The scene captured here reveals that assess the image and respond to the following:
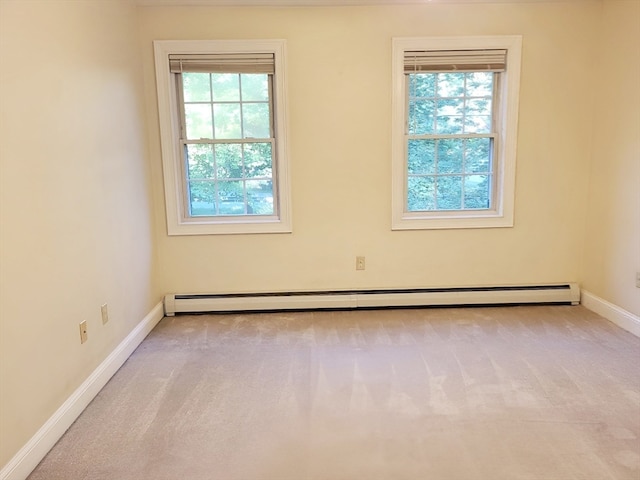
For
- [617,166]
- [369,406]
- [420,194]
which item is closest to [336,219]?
[420,194]

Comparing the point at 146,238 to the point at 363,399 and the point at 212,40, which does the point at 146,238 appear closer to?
the point at 212,40

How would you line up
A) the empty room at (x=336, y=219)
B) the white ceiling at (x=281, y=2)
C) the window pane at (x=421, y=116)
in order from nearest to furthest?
the empty room at (x=336, y=219) < the white ceiling at (x=281, y=2) < the window pane at (x=421, y=116)

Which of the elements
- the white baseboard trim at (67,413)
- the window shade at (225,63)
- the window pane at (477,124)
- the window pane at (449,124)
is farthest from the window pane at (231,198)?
the window pane at (477,124)

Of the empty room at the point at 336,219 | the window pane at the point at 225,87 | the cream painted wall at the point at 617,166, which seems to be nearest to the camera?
the empty room at the point at 336,219

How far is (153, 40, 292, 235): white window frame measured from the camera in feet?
11.2

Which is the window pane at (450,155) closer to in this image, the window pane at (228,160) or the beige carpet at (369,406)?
the beige carpet at (369,406)

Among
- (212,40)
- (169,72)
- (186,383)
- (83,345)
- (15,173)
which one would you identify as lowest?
(186,383)

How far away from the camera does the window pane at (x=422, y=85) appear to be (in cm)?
359

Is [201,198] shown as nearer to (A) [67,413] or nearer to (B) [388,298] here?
(B) [388,298]

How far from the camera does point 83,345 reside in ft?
7.85

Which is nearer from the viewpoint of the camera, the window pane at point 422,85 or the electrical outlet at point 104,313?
the electrical outlet at point 104,313

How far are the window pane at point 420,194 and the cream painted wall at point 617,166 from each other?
126cm

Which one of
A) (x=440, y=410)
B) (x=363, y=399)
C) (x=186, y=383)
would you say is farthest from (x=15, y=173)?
(x=440, y=410)

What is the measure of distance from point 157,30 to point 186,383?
8.42 feet
